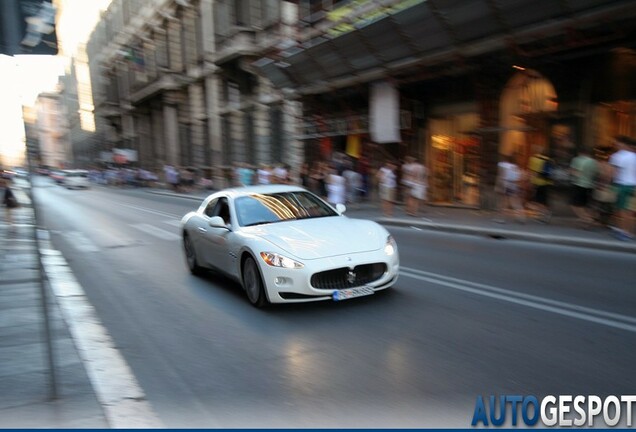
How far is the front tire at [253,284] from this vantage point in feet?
20.1

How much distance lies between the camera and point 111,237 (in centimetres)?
1440

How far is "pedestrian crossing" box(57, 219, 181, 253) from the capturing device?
42.2ft

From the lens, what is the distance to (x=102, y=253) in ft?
38.2

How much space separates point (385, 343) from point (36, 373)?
9.91 feet

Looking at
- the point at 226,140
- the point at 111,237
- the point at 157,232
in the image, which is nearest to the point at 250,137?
the point at 226,140

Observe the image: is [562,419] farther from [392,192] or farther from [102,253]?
[392,192]

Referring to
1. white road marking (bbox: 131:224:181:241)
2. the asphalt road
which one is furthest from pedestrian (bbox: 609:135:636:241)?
white road marking (bbox: 131:224:181:241)

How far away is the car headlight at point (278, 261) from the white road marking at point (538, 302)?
238cm

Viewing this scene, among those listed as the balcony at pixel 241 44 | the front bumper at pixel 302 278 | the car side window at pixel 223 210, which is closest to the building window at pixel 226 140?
the balcony at pixel 241 44

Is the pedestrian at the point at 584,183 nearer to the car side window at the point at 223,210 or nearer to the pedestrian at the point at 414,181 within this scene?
the pedestrian at the point at 414,181

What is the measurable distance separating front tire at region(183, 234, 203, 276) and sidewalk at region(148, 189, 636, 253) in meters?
6.64

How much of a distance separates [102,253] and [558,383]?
33.2ft

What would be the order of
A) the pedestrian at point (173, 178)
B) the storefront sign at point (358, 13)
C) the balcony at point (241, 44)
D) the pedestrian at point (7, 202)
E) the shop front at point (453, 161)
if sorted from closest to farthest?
1. the storefront sign at point (358, 13)
2. the pedestrian at point (7, 202)
3. the shop front at point (453, 161)
4. the balcony at point (241, 44)
5. the pedestrian at point (173, 178)

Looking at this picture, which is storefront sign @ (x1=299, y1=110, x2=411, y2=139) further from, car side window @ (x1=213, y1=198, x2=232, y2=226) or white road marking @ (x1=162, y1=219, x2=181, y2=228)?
car side window @ (x1=213, y1=198, x2=232, y2=226)
